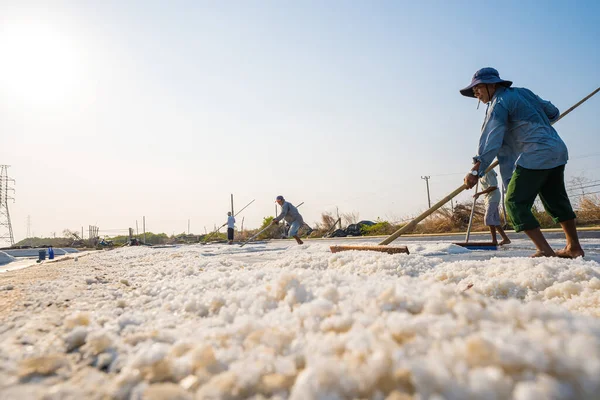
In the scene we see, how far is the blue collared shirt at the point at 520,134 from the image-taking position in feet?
9.42

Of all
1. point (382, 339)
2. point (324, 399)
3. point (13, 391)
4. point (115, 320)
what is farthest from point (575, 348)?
point (115, 320)

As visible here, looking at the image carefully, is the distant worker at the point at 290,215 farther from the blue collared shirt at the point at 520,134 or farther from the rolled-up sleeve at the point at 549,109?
the rolled-up sleeve at the point at 549,109

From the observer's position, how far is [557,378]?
0.64m

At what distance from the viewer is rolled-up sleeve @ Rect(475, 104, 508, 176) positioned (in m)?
3.03

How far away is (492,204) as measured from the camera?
5.45 m

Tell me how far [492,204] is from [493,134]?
9.22 ft

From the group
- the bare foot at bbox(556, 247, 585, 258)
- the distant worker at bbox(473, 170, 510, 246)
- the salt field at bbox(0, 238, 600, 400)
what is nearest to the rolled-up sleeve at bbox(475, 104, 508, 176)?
the bare foot at bbox(556, 247, 585, 258)

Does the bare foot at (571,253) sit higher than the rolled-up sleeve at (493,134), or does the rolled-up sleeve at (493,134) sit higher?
the rolled-up sleeve at (493,134)

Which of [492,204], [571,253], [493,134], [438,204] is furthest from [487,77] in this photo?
[492,204]

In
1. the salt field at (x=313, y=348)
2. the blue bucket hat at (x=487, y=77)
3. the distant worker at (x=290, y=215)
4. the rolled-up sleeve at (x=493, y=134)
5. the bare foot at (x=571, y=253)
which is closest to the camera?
the salt field at (x=313, y=348)

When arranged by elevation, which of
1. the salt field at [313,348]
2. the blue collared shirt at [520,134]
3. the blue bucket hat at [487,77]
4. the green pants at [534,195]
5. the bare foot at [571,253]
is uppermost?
the blue bucket hat at [487,77]

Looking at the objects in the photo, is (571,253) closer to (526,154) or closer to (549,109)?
(526,154)

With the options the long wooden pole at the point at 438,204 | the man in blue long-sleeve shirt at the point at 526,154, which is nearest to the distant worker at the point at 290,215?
the long wooden pole at the point at 438,204

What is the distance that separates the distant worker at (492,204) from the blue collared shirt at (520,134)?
2.26 m
